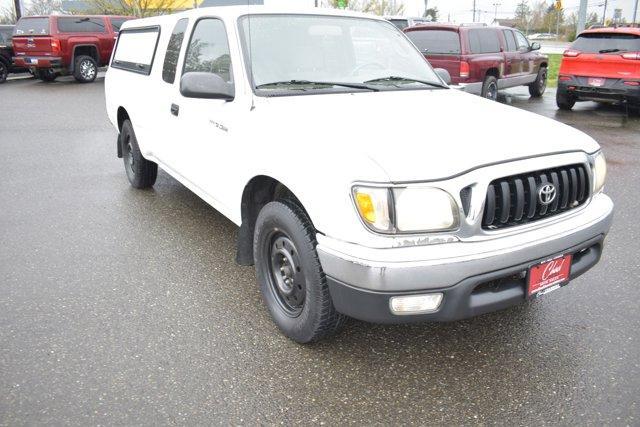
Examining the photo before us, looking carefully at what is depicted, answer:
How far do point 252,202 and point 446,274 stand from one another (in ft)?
4.83

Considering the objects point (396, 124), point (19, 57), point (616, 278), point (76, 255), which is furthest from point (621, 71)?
point (19, 57)

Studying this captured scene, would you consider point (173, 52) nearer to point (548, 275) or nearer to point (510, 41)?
point (548, 275)

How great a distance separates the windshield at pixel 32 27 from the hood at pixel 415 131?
16.4m

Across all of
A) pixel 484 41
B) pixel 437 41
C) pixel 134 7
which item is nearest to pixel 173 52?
pixel 437 41

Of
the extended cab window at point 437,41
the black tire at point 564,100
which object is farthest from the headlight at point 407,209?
the black tire at point 564,100

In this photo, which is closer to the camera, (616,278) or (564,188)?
(564,188)

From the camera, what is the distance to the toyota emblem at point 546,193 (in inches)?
110

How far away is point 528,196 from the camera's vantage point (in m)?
2.76

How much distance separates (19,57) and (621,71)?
53.0 ft

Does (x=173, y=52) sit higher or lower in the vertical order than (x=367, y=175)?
higher

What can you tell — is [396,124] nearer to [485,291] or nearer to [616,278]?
[485,291]

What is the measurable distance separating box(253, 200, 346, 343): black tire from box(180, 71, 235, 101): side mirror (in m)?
0.81

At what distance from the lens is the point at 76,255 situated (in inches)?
177

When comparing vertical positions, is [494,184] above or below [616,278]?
above
